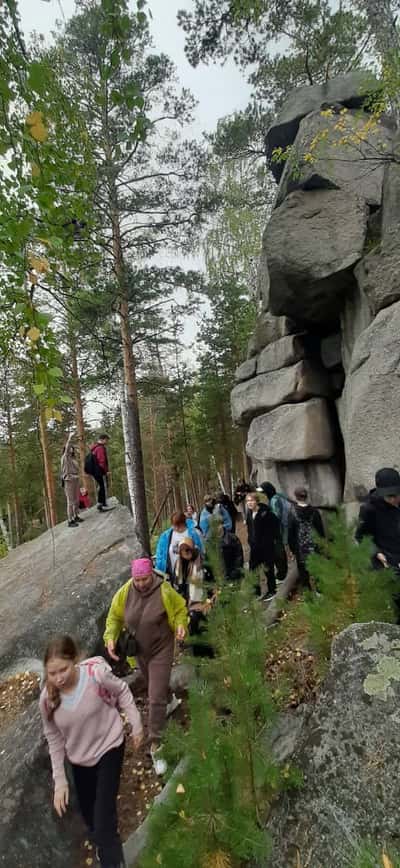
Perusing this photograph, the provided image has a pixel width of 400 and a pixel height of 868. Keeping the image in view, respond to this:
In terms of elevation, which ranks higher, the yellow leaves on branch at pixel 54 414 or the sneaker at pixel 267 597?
the yellow leaves on branch at pixel 54 414

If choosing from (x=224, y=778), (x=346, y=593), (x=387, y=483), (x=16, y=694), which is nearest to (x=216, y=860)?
(x=224, y=778)

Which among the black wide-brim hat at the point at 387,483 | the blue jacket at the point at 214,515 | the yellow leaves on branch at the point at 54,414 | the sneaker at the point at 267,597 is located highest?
the yellow leaves on branch at the point at 54,414

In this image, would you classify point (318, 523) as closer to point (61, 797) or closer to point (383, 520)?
point (383, 520)

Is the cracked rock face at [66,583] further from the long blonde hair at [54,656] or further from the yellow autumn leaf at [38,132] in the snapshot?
the yellow autumn leaf at [38,132]

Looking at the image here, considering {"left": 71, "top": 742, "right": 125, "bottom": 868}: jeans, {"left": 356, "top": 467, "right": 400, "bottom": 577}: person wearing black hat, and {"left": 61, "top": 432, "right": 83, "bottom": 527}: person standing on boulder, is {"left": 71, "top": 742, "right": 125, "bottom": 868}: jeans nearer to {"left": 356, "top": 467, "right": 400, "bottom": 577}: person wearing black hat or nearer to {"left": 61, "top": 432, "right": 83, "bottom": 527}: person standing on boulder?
{"left": 356, "top": 467, "right": 400, "bottom": 577}: person wearing black hat

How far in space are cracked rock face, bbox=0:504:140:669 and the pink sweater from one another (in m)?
1.97

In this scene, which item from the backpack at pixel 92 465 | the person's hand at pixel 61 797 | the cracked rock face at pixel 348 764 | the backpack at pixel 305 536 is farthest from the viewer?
the backpack at pixel 92 465

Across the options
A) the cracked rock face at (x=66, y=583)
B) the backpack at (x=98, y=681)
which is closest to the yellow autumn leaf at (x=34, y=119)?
the backpack at (x=98, y=681)

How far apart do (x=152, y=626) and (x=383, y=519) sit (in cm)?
233

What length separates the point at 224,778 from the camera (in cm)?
201

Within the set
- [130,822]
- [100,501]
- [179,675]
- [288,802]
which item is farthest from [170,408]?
[288,802]

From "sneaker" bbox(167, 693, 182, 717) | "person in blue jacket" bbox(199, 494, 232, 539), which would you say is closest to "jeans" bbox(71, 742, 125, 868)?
"sneaker" bbox(167, 693, 182, 717)

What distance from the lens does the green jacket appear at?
3.75 metres

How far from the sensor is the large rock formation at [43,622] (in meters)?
3.39
